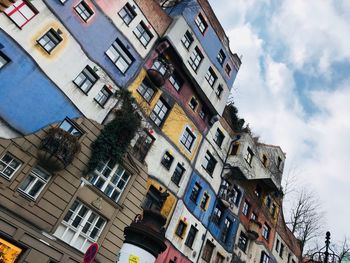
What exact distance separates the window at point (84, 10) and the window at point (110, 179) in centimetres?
845

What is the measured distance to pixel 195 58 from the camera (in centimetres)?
2516

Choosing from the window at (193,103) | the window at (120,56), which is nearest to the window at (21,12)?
the window at (120,56)

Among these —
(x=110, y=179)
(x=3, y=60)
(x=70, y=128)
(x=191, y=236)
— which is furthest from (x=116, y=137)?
(x=191, y=236)

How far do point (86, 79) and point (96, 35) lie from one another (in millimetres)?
2904

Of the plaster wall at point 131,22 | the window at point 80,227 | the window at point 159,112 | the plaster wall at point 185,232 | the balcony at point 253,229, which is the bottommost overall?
the window at point 80,227

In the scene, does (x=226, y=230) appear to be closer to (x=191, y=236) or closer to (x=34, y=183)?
(x=191, y=236)

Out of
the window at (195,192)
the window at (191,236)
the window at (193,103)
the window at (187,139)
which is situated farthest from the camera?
the window at (193,103)

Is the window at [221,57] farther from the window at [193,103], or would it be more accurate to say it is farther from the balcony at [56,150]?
the balcony at [56,150]

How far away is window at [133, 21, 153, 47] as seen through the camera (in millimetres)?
20781

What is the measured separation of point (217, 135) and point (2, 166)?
18101mm

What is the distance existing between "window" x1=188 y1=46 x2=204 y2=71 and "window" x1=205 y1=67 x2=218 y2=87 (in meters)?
1.38

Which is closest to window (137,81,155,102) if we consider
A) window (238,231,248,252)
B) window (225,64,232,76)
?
window (225,64,232,76)

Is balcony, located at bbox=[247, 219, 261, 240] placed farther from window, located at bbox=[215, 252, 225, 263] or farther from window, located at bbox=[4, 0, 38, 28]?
→ window, located at bbox=[4, 0, 38, 28]

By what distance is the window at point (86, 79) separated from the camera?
16.7m
